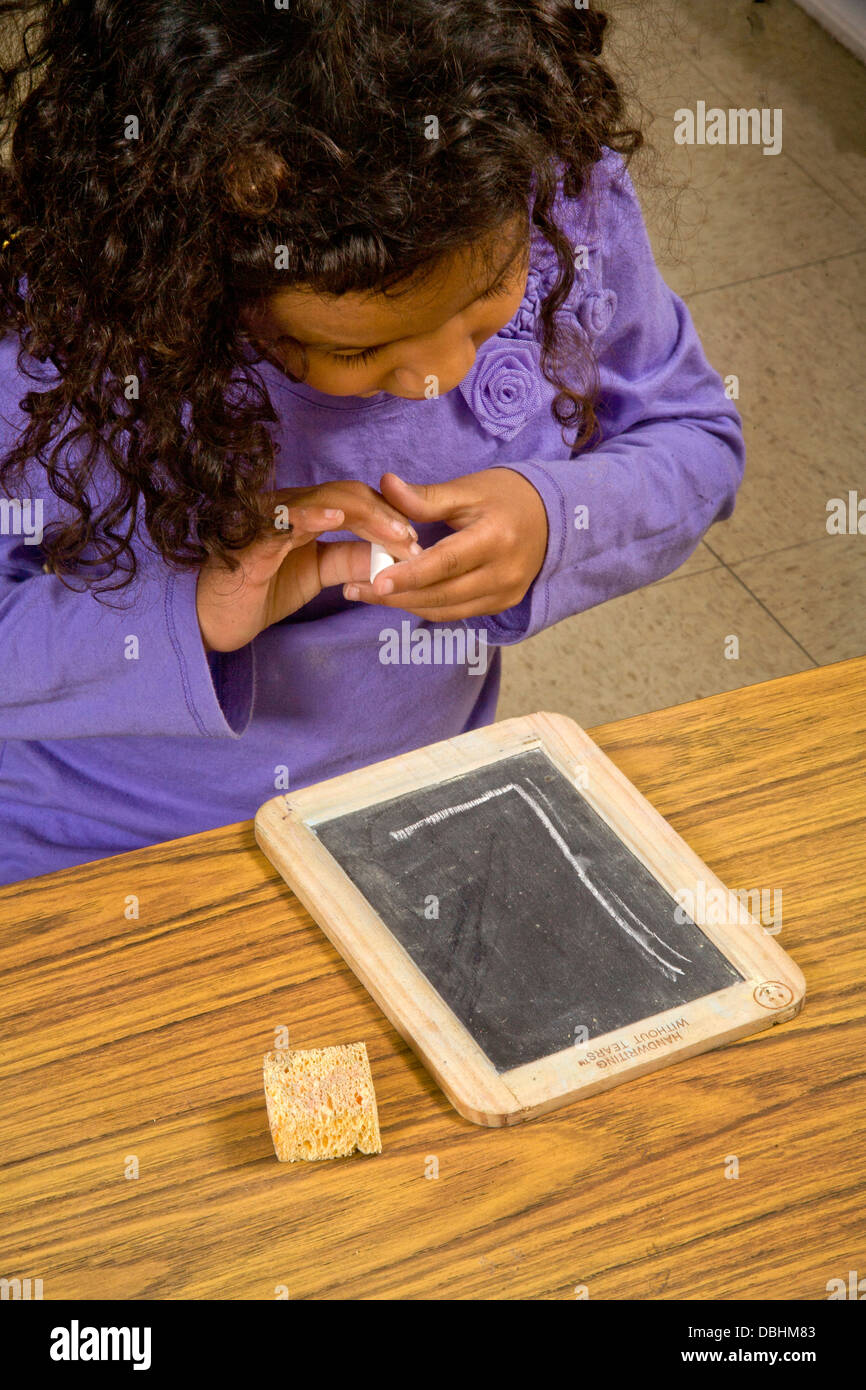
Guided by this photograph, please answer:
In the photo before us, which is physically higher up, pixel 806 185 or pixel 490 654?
pixel 806 185

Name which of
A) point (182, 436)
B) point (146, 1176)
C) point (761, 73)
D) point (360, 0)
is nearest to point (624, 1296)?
point (146, 1176)

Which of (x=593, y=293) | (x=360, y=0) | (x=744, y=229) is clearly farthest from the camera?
(x=744, y=229)

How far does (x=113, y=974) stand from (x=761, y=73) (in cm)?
306

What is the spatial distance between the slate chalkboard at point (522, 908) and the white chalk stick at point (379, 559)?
6.0 inches

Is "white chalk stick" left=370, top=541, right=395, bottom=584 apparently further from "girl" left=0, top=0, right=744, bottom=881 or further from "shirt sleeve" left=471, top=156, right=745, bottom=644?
"shirt sleeve" left=471, top=156, right=745, bottom=644

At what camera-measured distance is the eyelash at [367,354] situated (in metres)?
0.86

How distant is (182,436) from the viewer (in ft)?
3.00

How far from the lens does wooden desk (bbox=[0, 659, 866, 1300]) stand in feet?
2.46

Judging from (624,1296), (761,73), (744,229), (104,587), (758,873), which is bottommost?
(624,1296)

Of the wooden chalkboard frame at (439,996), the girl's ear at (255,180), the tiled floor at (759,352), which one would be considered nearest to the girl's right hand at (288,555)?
the wooden chalkboard frame at (439,996)

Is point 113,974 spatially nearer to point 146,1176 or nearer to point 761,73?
point 146,1176

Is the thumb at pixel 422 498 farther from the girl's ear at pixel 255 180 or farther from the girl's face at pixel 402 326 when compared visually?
the girl's ear at pixel 255 180

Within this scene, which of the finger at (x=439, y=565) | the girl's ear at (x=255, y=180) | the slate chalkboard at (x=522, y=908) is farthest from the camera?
the finger at (x=439, y=565)

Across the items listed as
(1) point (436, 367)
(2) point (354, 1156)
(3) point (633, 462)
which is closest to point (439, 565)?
(1) point (436, 367)
